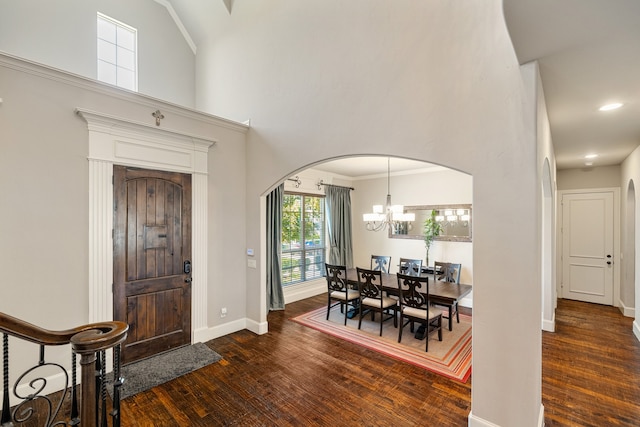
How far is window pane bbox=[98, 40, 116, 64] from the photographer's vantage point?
4.83 m

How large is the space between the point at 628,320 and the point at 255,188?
6.54 meters

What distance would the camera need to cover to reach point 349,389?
2.88 meters

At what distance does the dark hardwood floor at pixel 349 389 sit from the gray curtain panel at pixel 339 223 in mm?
3131

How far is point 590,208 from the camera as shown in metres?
5.74

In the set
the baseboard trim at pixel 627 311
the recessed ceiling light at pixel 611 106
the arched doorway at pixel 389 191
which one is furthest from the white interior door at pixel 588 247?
the recessed ceiling light at pixel 611 106

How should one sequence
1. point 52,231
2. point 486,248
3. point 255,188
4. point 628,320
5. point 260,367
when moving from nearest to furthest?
point 486,248 → point 52,231 → point 260,367 → point 255,188 → point 628,320

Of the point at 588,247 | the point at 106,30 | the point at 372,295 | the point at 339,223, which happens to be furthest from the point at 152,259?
the point at 588,247

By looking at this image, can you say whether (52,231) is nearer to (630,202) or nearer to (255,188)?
(255,188)

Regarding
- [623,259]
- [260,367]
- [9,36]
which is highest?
[9,36]

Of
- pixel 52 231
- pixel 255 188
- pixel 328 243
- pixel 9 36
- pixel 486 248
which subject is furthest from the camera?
pixel 328 243

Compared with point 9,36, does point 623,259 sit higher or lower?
lower

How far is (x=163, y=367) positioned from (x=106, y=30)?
18.2ft

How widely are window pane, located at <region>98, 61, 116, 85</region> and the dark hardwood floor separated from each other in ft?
15.7

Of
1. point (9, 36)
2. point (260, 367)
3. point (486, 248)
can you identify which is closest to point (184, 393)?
point (260, 367)
